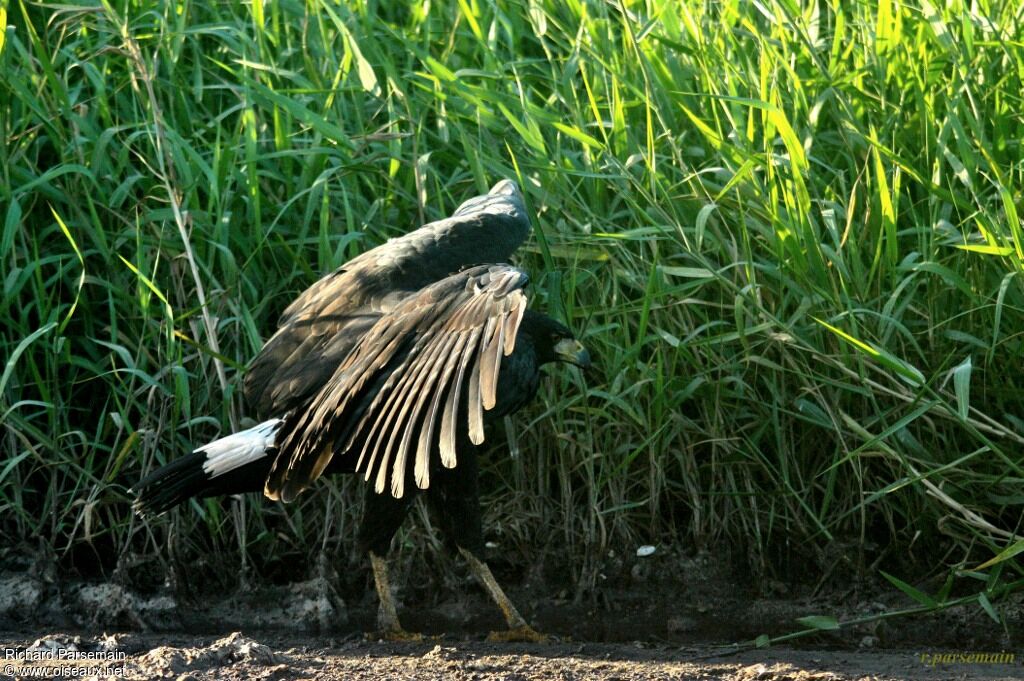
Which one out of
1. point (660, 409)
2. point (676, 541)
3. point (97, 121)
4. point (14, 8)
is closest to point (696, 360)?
point (660, 409)

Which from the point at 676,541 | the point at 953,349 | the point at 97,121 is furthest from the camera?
the point at 97,121

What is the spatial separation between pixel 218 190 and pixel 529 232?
98 cm

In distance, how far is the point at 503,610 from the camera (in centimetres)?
391

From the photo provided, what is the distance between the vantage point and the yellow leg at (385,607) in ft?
12.7

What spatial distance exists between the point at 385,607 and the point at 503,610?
13.3 inches

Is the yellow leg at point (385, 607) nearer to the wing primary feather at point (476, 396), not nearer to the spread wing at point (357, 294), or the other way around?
the spread wing at point (357, 294)

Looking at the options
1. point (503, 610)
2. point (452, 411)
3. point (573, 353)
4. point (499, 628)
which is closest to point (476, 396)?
point (452, 411)

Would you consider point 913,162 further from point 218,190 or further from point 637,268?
point 218,190

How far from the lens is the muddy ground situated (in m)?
3.34

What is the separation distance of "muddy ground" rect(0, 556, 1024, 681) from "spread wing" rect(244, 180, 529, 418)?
652mm

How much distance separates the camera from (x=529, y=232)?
4227 mm

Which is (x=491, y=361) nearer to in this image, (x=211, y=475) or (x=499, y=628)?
(x=211, y=475)

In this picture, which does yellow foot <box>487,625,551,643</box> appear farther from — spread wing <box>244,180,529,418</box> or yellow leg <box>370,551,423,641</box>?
spread wing <box>244,180,529,418</box>

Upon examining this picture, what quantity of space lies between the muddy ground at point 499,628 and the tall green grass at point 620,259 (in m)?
0.13
